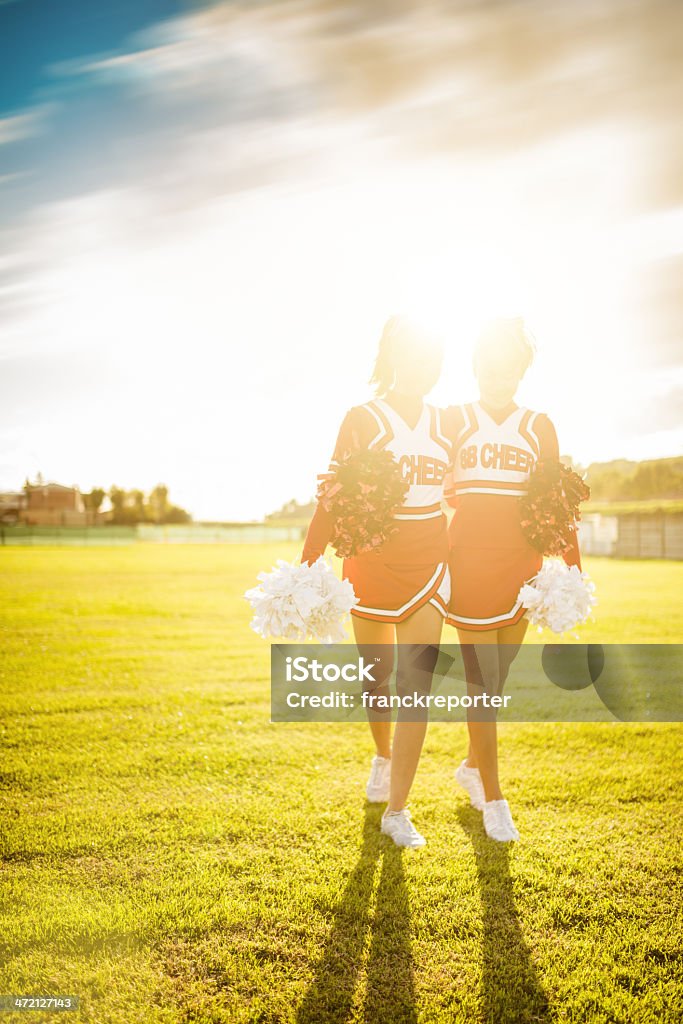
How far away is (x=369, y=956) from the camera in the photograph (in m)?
2.65

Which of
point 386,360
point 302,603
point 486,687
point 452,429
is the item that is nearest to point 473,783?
point 486,687

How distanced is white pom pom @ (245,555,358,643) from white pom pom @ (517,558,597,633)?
1.02 meters

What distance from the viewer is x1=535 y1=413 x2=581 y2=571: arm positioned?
12.7ft

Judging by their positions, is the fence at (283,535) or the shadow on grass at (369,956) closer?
the shadow on grass at (369,956)

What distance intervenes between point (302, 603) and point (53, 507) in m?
71.8

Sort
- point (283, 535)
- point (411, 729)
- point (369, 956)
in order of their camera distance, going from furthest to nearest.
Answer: point (283, 535) < point (411, 729) < point (369, 956)

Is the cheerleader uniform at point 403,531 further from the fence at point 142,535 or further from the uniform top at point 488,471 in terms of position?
the fence at point 142,535

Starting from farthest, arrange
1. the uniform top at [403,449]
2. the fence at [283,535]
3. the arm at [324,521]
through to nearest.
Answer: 1. the fence at [283,535]
2. the uniform top at [403,449]
3. the arm at [324,521]

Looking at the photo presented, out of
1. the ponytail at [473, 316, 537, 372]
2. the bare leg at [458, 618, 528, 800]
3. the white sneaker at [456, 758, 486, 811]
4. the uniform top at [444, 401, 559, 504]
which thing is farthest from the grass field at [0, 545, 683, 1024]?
the ponytail at [473, 316, 537, 372]

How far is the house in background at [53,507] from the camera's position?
63969 millimetres

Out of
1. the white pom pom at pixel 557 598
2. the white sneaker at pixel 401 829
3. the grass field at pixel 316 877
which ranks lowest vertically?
the grass field at pixel 316 877

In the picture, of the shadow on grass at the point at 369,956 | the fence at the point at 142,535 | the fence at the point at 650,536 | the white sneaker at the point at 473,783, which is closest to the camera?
the shadow on grass at the point at 369,956

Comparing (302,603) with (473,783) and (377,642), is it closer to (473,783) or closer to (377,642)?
(377,642)

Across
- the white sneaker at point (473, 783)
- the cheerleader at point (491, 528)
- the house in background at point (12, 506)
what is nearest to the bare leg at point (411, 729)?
the cheerleader at point (491, 528)
